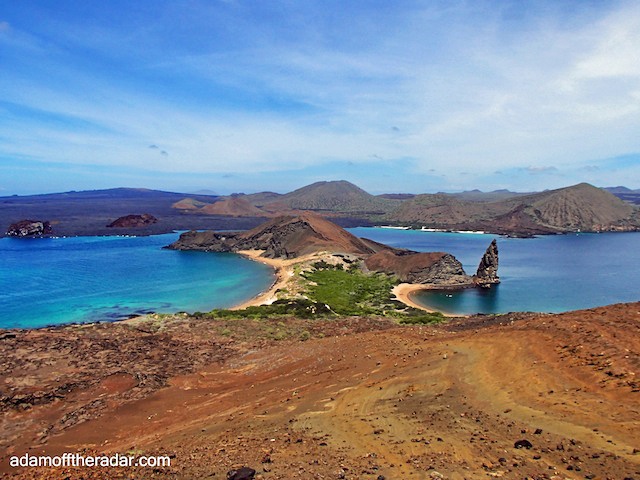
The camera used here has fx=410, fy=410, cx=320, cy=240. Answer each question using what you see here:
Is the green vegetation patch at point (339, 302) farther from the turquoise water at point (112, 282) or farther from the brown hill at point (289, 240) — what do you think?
the brown hill at point (289, 240)

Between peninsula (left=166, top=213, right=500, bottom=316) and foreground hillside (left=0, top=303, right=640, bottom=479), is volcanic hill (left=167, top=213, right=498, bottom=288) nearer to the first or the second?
peninsula (left=166, top=213, right=500, bottom=316)

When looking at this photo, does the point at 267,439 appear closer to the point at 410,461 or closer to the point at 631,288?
the point at 410,461

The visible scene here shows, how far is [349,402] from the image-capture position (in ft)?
45.7

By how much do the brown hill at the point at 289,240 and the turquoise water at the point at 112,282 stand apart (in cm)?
614

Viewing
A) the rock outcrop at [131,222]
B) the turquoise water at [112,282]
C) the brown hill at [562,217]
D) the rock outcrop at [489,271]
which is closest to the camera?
the turquoise water at [112,282]

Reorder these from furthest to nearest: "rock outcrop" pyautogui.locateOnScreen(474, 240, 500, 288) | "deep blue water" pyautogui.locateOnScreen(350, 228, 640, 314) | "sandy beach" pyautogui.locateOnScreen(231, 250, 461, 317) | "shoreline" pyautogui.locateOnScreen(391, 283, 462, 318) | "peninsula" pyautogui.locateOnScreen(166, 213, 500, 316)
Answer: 1. "rock outcrop" pyautogui.locateOnScreen(474, 240, 500, 288)
2. "peninsula" pyautogui.locateOnScreen(166, 213, 500, 316)
3. "deep blue water" pyautogui.locateOnScreen(350, 228, 640, 314)
4. "shoreline" pyautogui.locateOnScreen(391, 283, 462, 318)
5. "sandy beach" pyautogui.locateOnScreen(231, 250, 461, 317)

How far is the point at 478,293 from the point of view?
55.4m

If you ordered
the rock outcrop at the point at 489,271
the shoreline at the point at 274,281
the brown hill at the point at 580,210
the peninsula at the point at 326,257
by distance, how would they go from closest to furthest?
the shoreline at the point at 274,281 < the peninsula at the point at 326,257 < the rock outcrop at the point at 489,271 < the brown hill at the point at 580,210

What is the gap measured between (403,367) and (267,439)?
743 cm

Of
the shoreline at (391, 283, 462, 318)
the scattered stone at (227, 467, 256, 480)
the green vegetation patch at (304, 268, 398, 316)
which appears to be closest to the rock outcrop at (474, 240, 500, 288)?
the shoreline at (391, 283, 462, 318)

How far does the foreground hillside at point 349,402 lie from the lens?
940cm

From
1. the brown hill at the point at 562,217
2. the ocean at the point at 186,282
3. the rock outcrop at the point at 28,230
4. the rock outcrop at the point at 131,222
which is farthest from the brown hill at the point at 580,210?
the rock outcrop at the point at 28,230

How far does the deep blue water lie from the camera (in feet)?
163

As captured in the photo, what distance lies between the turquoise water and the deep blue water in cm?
2829
